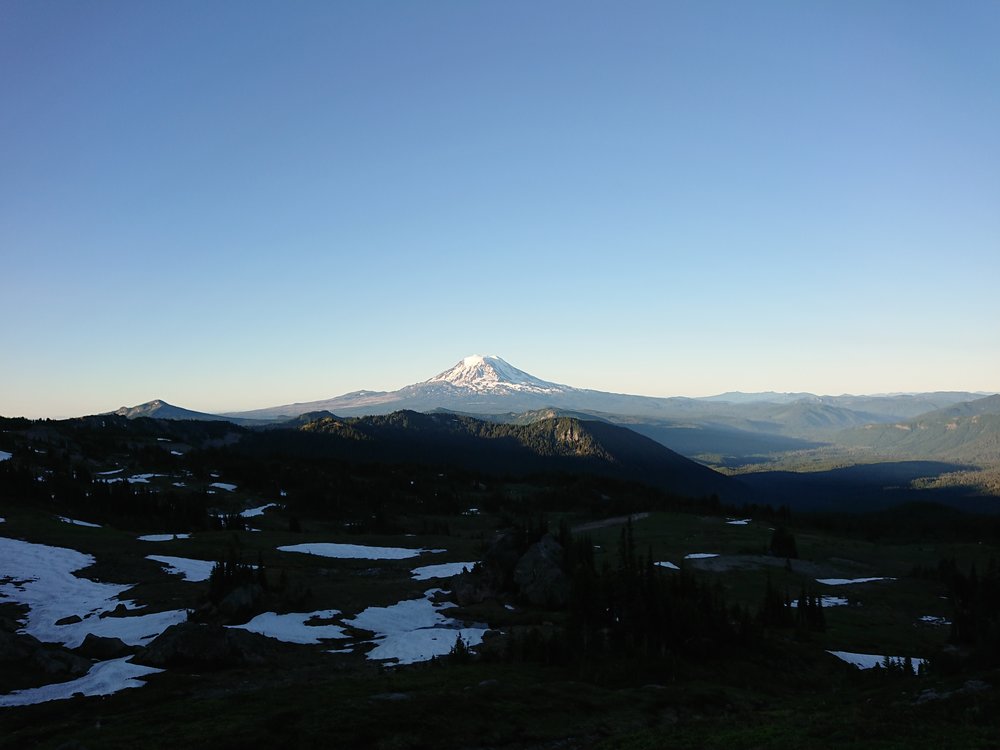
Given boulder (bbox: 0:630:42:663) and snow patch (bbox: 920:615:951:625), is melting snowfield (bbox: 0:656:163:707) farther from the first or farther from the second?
snow patch (bbox: 920:615:951:625)

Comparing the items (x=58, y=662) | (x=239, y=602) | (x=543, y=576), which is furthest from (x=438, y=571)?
(x=58, y=662)

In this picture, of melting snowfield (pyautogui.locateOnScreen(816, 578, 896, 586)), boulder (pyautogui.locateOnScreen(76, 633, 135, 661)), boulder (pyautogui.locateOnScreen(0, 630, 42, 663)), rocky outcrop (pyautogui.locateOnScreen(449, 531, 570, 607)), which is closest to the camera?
boulder (pyautogui.locateOnScreen(0, 630, 42, 663))

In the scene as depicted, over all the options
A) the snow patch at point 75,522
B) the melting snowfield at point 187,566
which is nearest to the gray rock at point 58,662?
the melting snowfield at point 187,566

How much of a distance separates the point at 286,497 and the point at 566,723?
166046 millimetres

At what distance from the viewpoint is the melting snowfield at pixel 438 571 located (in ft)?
266

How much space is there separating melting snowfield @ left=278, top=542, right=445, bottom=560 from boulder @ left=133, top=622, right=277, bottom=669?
183 ft

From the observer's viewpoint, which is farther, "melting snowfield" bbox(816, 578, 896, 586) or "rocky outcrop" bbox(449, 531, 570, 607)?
"melting snowfield" bbox(816, 578, 896, 586)

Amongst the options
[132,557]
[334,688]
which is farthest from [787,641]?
[132,557]

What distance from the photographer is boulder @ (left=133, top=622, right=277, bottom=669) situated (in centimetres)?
3928

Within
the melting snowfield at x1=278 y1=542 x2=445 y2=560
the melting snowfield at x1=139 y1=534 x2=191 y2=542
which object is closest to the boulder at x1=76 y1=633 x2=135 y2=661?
the melting snowfield at x1=278 y1=542 x2=445 y2=560

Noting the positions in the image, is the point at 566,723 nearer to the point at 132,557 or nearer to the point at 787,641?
the point at 787,641

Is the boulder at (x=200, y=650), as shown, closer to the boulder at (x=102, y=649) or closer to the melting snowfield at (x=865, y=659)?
the boulder at (x=102, y=649)

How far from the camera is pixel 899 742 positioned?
22.8 meters

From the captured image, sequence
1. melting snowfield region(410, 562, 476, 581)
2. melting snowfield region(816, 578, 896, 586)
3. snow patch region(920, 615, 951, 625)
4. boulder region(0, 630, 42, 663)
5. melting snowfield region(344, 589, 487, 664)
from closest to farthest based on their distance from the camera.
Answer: boulder region(0, 630, 42, 663), melting snowfield region(344, 589, 487, 664), snow patch region(920, 615, 951, 625), melting snowfield region(410, 562, 476, 581), melting snowfield region(816, 578, 896, 586)
